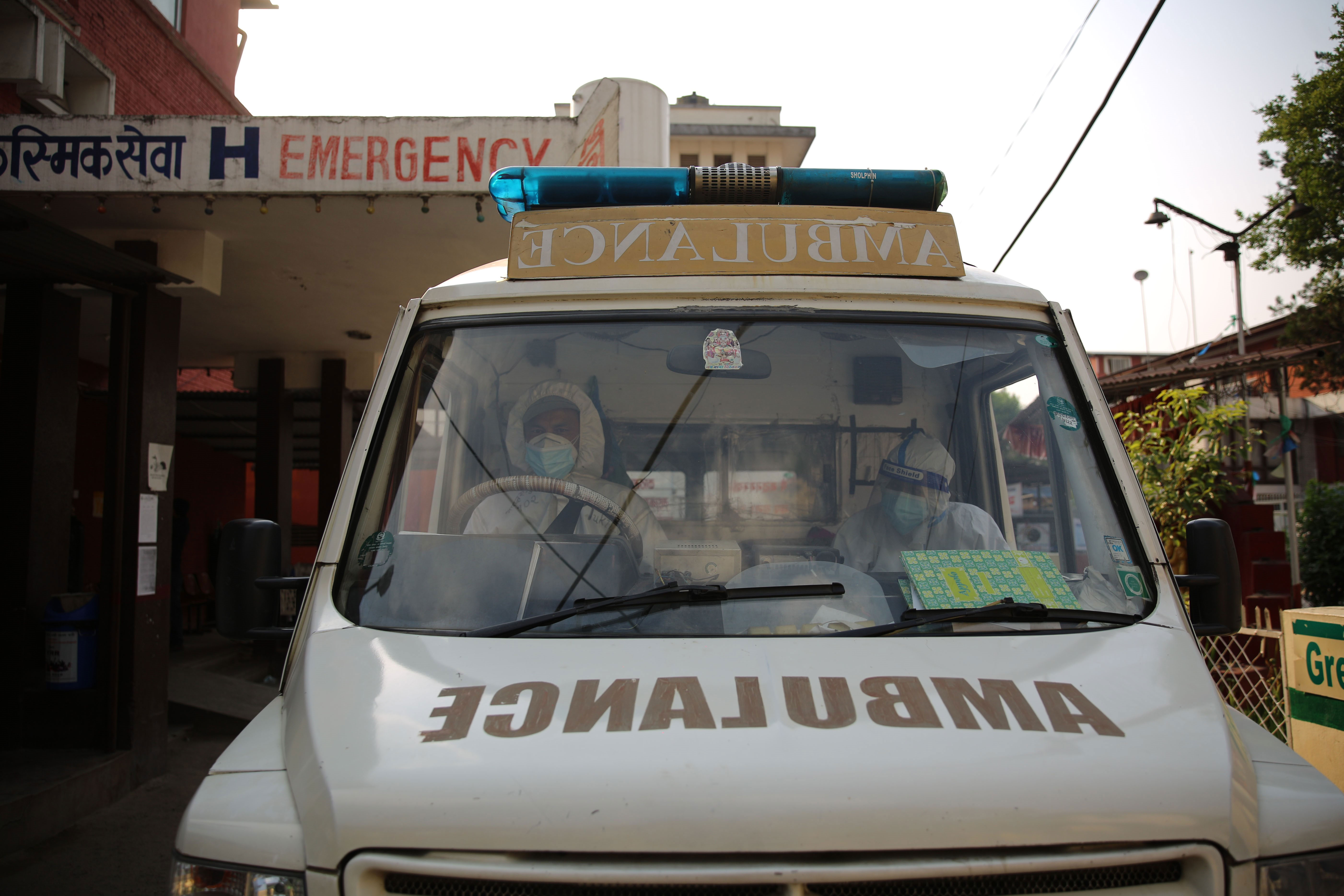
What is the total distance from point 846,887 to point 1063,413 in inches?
58.8

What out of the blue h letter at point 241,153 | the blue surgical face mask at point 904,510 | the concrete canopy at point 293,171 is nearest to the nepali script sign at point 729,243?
the blue surgical face mask at point 904,510

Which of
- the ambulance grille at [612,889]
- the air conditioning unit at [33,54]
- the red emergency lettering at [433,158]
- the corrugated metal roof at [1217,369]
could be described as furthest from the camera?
the corrugated metal roof at [1217,369]

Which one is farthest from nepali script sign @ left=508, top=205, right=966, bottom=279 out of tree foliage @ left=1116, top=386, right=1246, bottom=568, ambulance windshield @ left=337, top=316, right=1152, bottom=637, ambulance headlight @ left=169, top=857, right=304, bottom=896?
tree foliage @ left=1116, top=386, right=1246, bottom=568

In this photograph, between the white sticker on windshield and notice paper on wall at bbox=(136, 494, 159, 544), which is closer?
the white sticker on windshield

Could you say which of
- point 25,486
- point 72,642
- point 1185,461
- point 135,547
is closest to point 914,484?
point 135,547

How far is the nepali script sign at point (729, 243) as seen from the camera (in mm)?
2479

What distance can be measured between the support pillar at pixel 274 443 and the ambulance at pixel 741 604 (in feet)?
30.1

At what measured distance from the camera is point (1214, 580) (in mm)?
2178

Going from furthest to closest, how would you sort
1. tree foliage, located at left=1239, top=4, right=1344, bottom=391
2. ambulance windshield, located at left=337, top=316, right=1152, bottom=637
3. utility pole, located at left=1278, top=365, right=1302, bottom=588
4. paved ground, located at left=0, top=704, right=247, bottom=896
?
tree foliage, located at left=1239, top=4, right=1344, bottom=391 < utility pole, located at left=1278, top=365, right=1302, bottom=588 < paved ground, located at left=0, top=704, right=247, bottom=896 < ambulance windshield, located at left=337, top=316, right=1152, bottom=637

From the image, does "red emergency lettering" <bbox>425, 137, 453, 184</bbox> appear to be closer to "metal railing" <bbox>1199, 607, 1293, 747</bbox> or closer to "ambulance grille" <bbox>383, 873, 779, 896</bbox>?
"ambulance grille" <bbox>383, 873, 779, 896</bbox>

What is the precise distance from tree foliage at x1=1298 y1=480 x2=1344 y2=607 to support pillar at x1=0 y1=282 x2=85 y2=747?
1470cm

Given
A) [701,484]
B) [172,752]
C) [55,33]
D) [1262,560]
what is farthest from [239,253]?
[1262,560]

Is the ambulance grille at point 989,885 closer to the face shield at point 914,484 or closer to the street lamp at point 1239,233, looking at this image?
the face shield at point 914,484

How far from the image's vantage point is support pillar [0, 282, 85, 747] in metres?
5.80
